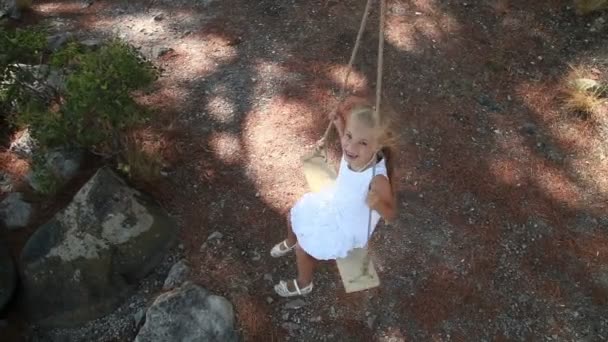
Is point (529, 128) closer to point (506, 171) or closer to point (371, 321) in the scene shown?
point (506, 171)

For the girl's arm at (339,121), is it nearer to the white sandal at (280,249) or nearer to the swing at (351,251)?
the swing at (351,251)

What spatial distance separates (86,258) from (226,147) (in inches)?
58.0

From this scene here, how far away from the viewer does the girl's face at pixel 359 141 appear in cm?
274

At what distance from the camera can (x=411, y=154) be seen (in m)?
4.57

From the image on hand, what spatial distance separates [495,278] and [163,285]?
2.44m

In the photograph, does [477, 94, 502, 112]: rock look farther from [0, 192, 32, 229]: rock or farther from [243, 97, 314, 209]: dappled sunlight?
[0, 192, 32, 229]: rock

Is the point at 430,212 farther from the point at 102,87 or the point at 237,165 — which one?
the point at 102,87

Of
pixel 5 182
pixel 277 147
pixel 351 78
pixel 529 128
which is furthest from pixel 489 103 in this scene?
pixel 5 182

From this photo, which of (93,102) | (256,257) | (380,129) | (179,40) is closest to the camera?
(380,129)

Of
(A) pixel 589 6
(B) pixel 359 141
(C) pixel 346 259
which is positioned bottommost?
(C) pixel 346 259

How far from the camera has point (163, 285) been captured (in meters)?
3.83

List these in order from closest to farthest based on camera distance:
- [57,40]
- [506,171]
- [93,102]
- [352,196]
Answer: [352,196]
[93,102]
[506,171]
[57,40]

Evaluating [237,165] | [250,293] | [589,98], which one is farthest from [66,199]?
[589,98]

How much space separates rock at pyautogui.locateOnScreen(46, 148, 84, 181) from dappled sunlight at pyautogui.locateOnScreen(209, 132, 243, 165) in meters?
1.09
